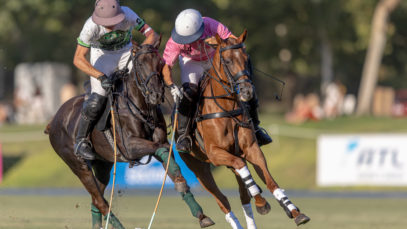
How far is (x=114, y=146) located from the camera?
11.7 m

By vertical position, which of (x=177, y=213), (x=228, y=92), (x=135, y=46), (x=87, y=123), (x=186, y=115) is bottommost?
(x=177, y=213)

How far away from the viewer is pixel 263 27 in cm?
4328

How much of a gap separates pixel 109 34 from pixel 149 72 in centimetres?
98

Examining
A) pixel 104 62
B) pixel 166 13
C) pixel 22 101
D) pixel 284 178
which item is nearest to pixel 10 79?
pixel 166 13

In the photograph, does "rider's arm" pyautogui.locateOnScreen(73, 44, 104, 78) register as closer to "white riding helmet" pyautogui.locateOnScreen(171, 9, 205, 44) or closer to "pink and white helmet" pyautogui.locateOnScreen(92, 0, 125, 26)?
"pink and white helmet" pyautogui.locateOnScreen(92, 0, 125, 26)

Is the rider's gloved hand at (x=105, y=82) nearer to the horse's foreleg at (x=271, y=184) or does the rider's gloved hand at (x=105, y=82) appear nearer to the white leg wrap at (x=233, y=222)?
the horse's foreleg at (x=271, y=184)

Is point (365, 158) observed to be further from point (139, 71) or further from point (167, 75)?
point (139, 71)

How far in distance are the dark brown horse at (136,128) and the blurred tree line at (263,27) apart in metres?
26.2

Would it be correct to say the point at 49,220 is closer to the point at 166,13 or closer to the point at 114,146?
the point at 114,146

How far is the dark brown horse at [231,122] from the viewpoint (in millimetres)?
10922

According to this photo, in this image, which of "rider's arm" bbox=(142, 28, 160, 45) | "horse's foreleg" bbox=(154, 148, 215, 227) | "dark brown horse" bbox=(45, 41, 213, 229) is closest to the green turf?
"dark brown horse" bbox=(45, 41, 213, 229)

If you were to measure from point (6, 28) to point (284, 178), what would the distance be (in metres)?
18.5

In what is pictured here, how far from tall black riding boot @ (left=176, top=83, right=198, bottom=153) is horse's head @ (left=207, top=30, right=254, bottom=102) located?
685 millimetres

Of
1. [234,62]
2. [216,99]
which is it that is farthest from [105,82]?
[234,62]
